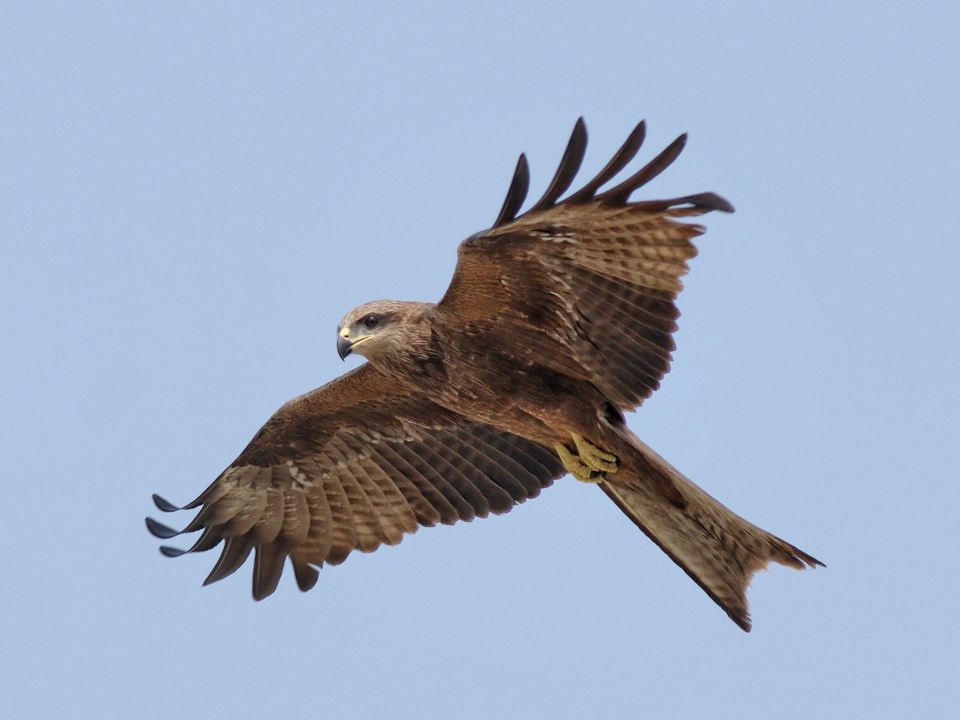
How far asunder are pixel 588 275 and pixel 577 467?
1.75 metres

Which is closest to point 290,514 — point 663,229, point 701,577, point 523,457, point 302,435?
point 302,435

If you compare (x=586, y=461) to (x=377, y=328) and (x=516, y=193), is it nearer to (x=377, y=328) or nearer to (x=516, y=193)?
(x=377, y=328)

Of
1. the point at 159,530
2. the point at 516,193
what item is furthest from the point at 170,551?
the point at 516,193

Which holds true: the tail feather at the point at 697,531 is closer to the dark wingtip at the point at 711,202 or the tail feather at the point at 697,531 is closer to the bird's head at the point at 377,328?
the bird's head at the point at 377,328

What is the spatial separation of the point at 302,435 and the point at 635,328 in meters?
3.37

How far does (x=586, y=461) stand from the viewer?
1039 cm

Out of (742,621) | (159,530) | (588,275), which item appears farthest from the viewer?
(159,530)

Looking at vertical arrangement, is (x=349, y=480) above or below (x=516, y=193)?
above

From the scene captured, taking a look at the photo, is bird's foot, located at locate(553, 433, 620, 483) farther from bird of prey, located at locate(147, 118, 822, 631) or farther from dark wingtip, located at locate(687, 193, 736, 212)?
dark wingtip, located at locate(687, 193, 736, 212)

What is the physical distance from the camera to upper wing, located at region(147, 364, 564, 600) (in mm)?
11430

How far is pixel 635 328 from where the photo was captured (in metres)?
9.34

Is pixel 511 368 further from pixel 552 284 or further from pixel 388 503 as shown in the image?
pixel 388 503

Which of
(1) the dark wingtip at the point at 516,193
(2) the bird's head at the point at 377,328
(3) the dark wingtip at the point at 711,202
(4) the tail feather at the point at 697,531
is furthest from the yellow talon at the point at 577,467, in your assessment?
(3) the dark wingtip at the point at 711,202

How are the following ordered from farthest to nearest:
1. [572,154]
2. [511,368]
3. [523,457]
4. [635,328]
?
1. [523,457]
2. [511,368]
3. [635,328]
4. [572,154]
